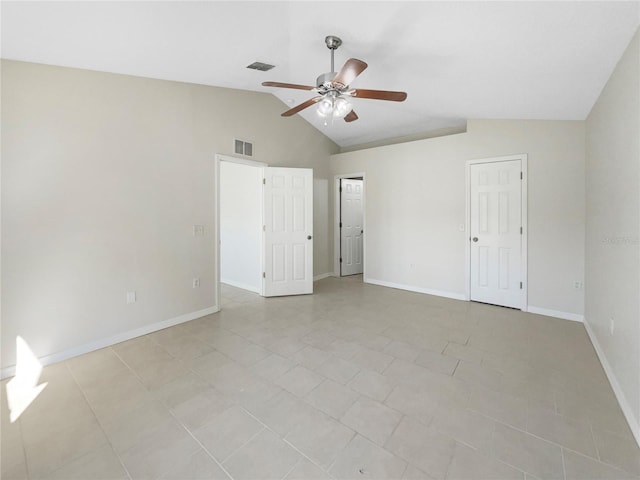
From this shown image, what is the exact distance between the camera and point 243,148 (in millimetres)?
4090

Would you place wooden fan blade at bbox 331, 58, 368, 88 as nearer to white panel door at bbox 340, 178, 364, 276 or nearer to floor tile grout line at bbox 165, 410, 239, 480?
floor tile grout line at bbox 165, 410, 239, 480

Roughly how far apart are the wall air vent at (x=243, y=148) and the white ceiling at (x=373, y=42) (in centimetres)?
83

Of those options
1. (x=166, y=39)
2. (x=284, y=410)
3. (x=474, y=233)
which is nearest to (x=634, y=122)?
(x=474, y=233)

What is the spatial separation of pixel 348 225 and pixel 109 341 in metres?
4.54

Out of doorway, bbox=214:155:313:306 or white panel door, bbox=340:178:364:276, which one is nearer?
doorway, bbox=214:155:313:306

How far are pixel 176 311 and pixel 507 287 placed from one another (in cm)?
455

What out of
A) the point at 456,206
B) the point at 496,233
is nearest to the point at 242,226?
the point at 456,206

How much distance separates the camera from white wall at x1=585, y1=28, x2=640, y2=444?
1.78 meters

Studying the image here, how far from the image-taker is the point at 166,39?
95.0 inches

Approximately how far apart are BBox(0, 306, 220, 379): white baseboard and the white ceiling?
2.58m

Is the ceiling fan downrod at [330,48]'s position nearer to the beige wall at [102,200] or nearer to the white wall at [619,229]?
the beige wall at [102,200]

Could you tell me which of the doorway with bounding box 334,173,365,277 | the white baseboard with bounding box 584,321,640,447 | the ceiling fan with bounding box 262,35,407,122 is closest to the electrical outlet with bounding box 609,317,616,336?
the white baseboard with bounding box 584,321,640,447

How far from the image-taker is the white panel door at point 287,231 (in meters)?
4.48

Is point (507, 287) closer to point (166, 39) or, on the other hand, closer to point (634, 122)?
point (634, 122)
